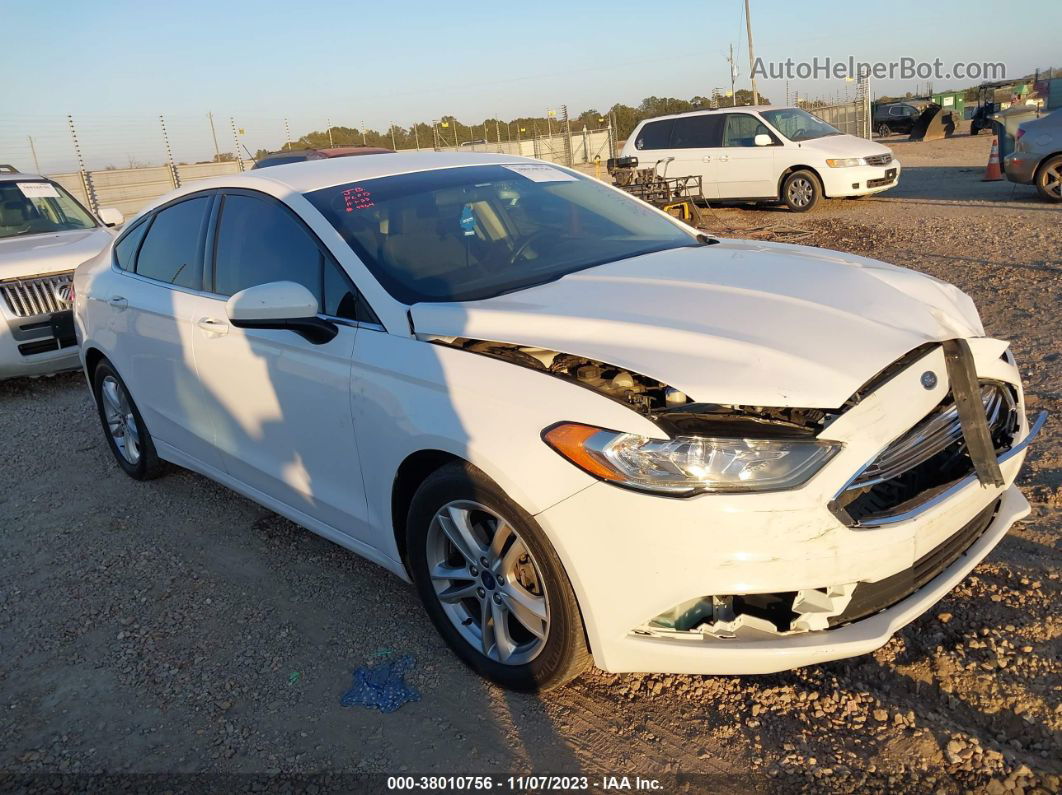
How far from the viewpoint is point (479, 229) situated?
349cm

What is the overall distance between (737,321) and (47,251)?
23.8ft

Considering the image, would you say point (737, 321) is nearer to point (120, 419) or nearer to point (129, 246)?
point (129, 246)

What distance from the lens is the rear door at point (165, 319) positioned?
3967mm

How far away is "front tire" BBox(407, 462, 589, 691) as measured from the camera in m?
2.46

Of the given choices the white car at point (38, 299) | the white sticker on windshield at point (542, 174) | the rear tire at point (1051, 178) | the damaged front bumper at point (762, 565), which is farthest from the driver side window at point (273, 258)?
A: the rear tire at point (1051, 178)

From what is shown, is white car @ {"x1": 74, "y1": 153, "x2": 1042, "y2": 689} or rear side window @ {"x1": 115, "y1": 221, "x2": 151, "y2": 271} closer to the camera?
white car @ {"x1": 74, "y1": 153, "x2": 1042, "y2": 689}

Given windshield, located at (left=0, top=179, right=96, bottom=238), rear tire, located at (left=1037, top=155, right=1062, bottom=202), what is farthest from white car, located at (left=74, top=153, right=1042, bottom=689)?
rear tire, located at (left=1037, top=155, right=1062, bottom=202)

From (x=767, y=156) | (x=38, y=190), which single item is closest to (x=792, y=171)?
(x=767, y=156)

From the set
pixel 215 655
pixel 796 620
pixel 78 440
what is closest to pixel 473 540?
pixel 796 620

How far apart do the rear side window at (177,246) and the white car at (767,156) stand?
1187 cm

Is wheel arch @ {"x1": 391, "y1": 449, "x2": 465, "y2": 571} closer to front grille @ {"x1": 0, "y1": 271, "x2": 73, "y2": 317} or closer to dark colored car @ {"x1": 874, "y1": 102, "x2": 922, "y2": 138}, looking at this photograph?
front grille @ {"x1": 0, "y1": 271, "x2": 73, "y2": 317}

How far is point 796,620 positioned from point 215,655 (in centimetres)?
221

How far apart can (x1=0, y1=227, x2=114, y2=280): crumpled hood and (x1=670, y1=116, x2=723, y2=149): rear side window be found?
411 inches

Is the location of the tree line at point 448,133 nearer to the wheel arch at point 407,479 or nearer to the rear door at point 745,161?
the rear door at point 745,161
